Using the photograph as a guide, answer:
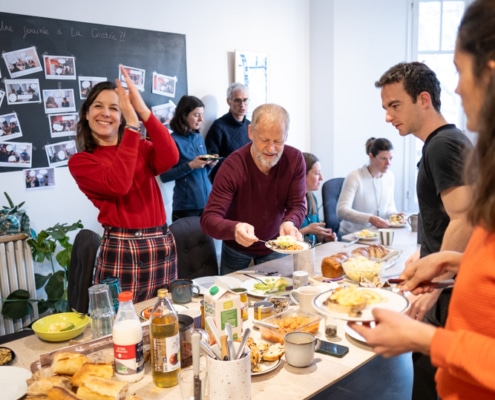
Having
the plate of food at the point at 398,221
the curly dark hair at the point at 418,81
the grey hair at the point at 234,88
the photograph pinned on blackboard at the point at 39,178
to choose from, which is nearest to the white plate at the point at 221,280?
the curly dark hair at the point at 418,81

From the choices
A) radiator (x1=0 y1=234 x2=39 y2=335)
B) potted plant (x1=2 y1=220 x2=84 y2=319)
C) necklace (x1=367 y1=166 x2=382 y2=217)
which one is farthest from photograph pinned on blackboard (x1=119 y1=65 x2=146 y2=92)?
necklace (x1=367 y1=166 x2=382 y2=217)

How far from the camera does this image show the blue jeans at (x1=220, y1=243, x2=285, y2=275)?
96.2 inches

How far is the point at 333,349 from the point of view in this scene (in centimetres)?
145

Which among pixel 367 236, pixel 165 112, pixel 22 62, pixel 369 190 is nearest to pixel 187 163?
pixel 165 112

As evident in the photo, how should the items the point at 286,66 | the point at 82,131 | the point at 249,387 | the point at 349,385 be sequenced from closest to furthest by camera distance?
the point at 249,387, the point at 82,131, the point at 349,385, the point at 286,66

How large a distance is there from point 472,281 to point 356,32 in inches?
180

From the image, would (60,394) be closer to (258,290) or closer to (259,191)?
(258,290)

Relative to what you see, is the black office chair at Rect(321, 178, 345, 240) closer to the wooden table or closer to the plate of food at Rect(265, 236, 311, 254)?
the plate of food at Rect(265, 236, 311, 254)

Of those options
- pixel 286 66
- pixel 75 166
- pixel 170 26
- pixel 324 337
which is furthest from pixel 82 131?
pixel 286 66

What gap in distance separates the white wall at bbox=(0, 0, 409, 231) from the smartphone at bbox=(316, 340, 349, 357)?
119 inches

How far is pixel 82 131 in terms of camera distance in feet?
6.92

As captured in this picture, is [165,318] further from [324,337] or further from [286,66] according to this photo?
[286,66]

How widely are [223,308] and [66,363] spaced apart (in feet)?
1.45

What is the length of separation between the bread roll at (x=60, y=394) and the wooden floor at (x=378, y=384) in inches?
59.0
